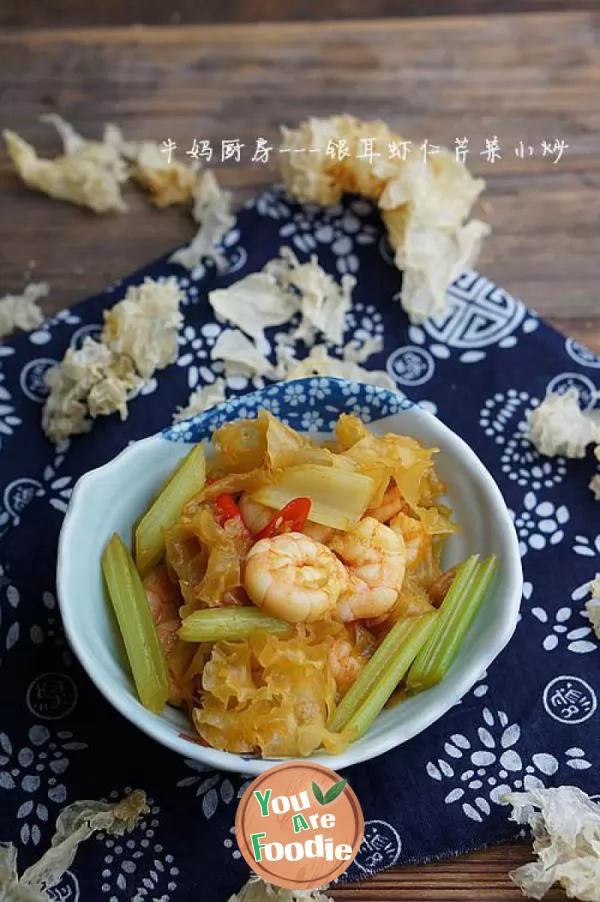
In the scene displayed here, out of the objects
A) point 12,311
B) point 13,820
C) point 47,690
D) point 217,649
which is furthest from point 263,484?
point 12,311

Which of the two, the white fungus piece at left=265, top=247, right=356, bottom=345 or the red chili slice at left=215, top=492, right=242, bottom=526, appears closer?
the red chili slice at left=215, top=492, right=242, bottom=526

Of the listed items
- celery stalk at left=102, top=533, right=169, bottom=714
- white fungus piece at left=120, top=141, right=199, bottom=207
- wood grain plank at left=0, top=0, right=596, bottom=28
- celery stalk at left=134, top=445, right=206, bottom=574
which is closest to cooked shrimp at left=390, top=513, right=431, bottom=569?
celery stalk at left=134, top=445, right=206, bottom=574

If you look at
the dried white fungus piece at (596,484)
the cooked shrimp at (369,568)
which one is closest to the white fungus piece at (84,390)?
the cooked shrimp at (369,568)

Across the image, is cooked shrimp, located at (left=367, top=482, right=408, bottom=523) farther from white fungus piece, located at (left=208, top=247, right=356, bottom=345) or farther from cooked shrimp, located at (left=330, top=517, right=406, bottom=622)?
white fungus piece, located at (left=208, top=247, right=356, bottom=345)

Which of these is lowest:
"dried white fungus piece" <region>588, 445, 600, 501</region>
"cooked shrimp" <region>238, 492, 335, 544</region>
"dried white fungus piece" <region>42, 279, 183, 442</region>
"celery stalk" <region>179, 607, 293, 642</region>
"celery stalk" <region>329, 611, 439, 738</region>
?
"celery stalk" <region>329, 611, 439, 738</region>

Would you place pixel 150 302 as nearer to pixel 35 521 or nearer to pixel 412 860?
pixel 35 521

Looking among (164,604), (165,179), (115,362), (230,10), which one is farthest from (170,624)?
(230,10)
